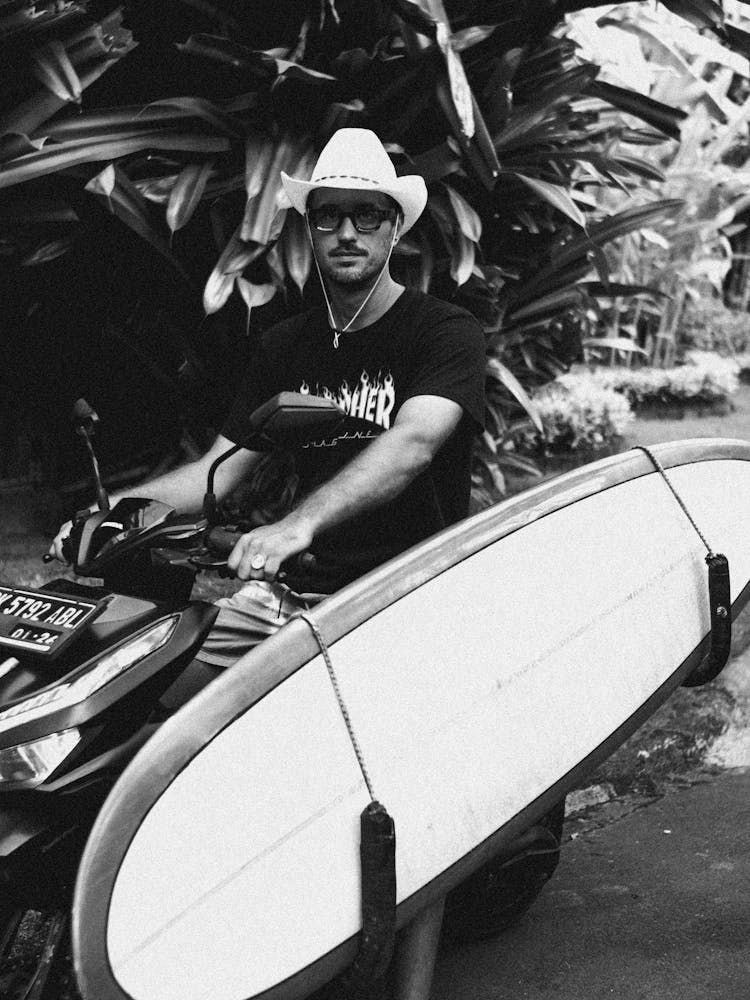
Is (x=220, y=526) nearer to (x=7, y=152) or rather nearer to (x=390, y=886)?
(x=390, y=886)

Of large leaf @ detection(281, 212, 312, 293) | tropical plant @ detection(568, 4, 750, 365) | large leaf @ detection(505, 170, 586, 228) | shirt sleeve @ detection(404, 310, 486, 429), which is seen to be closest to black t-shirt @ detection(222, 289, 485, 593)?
shirt sleeve @ detection(404, 310, 486, 429)

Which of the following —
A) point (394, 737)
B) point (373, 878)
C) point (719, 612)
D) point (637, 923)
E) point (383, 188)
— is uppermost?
point (383, 188)

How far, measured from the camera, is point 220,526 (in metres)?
2.08

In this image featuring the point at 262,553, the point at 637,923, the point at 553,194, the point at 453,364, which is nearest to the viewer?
the point at 262,553

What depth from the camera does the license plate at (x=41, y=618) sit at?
1.83 meters

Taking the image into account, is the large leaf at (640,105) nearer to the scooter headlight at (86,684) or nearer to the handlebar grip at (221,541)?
the handlebar grip at (221,541)

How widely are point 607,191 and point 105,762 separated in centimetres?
595

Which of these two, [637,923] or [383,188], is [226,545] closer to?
[383,188]

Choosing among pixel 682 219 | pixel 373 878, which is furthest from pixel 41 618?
pixel 682 219

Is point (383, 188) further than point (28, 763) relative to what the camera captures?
Yes

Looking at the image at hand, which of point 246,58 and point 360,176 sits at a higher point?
point 246,58

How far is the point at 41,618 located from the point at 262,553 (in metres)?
0.39

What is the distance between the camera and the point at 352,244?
8.61 ft

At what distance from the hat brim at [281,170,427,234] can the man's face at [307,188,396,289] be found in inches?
1.0
